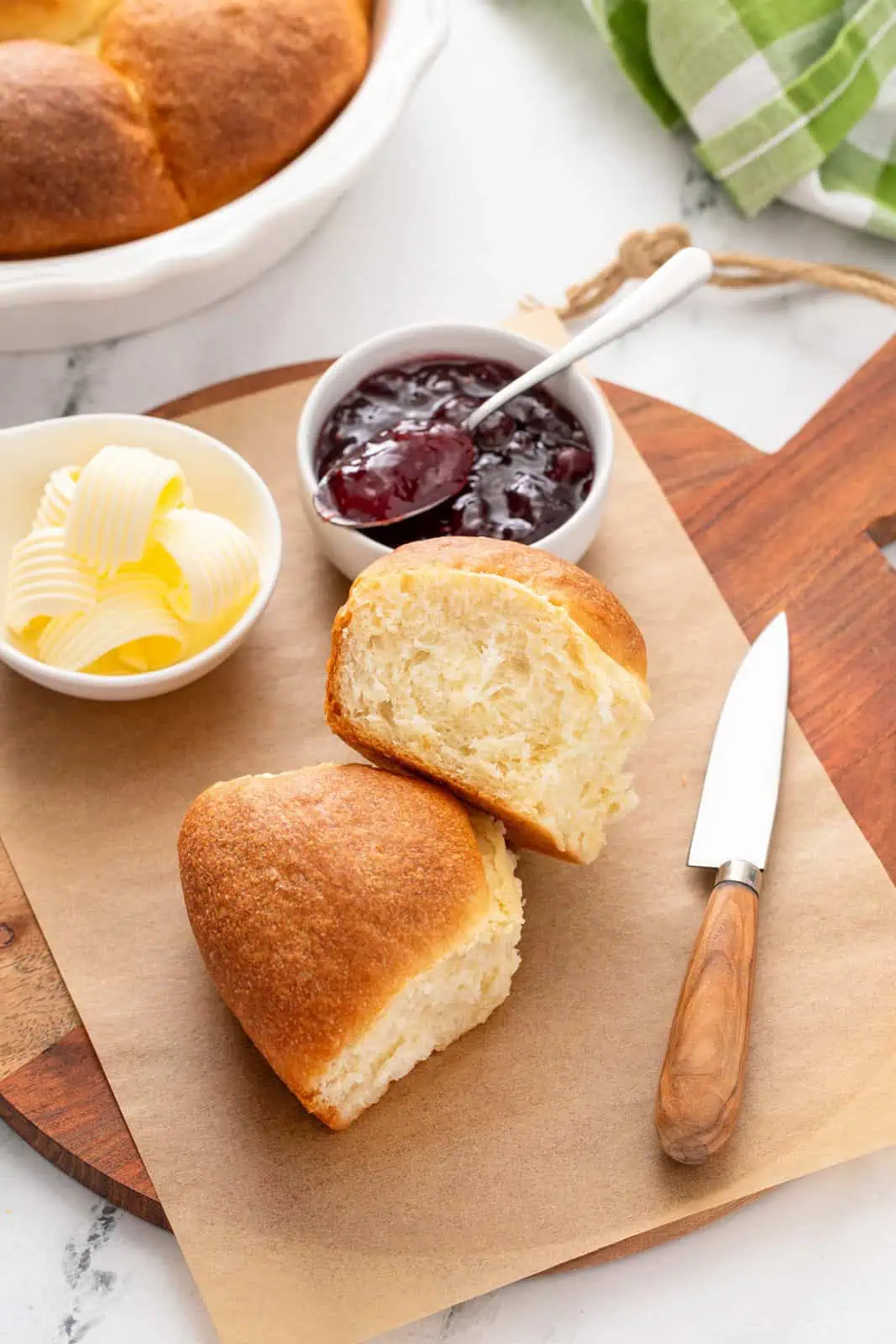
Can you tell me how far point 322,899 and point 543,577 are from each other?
66 cm

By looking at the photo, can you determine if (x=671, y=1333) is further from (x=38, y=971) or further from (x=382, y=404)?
(x=382, y=404)

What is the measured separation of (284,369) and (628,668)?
51.4 inches

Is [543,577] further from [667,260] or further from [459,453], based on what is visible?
[667,260]

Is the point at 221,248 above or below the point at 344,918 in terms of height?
above

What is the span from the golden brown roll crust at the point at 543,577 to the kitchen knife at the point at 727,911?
0.35m

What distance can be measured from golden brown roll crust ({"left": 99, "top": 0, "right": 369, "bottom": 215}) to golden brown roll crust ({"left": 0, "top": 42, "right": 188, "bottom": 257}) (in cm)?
7

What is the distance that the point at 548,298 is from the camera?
363 cm

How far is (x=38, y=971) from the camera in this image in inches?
100

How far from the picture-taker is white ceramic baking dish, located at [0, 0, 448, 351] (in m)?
2.94

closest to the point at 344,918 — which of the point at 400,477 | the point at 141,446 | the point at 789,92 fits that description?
the point at 400,477

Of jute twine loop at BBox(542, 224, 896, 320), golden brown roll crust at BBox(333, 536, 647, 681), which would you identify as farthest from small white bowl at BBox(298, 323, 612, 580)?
jute twine loop at BBox(542, 224, 896, 320)

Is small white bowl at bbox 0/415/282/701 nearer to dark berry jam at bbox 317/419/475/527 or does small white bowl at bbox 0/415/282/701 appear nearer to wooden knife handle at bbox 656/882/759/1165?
dark berry jam at bbox 317/419/475/527

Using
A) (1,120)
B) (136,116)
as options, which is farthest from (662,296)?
(1,120)

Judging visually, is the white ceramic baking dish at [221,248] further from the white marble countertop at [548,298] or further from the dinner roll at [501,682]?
the dinner roll at [501,682]
